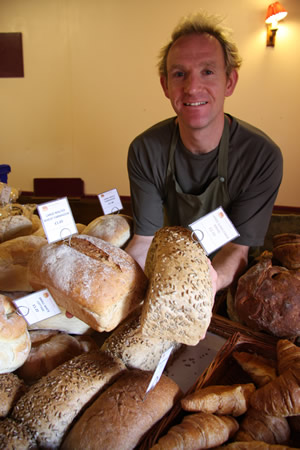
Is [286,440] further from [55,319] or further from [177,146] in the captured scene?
[177,146]

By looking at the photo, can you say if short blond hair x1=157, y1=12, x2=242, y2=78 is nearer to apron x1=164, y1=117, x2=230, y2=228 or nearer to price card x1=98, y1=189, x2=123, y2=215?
apron x1=164, y1=117, x2=230, y2=228

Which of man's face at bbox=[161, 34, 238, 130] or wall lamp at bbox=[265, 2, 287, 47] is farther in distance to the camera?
wall lamp at bbox=[265, 2, 287, 47]

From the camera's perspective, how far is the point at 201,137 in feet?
5.70

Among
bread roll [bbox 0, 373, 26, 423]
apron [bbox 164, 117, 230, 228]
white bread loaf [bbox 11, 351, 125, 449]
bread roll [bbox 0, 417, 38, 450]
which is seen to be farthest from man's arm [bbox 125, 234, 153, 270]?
bread roll [bbox 0, 417, 38, 450]

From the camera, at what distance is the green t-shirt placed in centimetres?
173

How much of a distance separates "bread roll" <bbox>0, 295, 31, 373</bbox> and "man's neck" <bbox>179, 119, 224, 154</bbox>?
1.28m

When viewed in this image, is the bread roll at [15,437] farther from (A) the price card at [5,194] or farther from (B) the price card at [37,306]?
(A) the price card at [5,194]

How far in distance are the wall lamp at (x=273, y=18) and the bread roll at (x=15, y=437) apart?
4721 millimetres

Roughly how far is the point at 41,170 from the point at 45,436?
189 inches

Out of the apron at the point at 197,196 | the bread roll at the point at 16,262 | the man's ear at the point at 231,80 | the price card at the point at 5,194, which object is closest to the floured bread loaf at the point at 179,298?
the bread roll at the point at 16,262

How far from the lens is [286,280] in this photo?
1.31 meters

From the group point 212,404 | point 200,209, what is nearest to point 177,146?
point 200,209

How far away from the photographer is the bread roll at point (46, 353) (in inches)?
42.7

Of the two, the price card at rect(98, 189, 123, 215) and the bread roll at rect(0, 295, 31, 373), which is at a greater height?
the price card at rect(98, 189, 123, 215)
